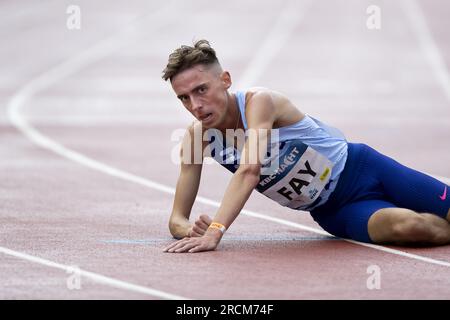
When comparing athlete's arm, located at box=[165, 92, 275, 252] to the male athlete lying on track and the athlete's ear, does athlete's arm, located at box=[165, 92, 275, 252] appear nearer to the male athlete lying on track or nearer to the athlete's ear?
the male athlete lying on track

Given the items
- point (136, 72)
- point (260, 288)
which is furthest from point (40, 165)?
point (136, 72)

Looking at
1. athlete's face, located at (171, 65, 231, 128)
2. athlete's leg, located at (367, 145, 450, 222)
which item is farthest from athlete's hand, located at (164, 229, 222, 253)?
athlete's leg, located at (367, 145, 450, 222)

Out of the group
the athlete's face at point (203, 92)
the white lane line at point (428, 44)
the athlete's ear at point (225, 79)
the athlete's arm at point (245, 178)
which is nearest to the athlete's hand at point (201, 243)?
the athlete's arm at point (245, 178)

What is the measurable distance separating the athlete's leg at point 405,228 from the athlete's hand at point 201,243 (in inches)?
44.4

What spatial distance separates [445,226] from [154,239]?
2.07 m

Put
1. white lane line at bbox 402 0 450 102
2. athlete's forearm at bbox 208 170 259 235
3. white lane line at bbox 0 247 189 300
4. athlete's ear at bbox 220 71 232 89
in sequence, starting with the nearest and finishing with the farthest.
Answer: white lane line at bbox 0 247 189 300, athlete's forearm at bbox 208 170 259 235, athlete's ear at bbox 220 71 232 89, white lane line at bbox 402 0 450 102

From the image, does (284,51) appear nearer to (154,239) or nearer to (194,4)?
(194,4)

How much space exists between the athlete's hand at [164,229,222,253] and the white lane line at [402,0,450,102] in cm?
1245

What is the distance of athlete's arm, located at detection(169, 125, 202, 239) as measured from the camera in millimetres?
7328

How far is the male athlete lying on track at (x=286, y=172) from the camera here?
6.75m

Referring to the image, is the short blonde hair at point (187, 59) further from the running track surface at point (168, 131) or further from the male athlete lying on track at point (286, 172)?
Result: the running track surface at point (168, 131)

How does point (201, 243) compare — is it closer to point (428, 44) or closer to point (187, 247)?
point (187, 247)
